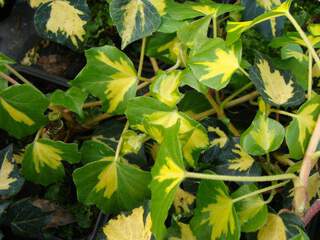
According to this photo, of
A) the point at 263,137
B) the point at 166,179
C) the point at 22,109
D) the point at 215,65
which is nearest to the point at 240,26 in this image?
the point at 215,65

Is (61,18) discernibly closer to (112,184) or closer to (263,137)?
(112,184)

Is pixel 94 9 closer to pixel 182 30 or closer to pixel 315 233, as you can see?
pixel 182 30

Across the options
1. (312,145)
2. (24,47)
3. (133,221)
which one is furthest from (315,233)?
(24,47)

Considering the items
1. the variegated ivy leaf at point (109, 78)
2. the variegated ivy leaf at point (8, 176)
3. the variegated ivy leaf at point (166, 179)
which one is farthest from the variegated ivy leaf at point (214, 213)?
the variegated ivy leaf at point (8, 176)

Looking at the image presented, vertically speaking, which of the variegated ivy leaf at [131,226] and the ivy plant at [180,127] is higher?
the ivy plant at [180,127]

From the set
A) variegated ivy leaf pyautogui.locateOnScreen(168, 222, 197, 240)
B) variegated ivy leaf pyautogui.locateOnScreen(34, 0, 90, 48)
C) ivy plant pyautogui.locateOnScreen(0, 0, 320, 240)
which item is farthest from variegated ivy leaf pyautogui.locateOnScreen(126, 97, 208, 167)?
variegated ivy leaf pyautogui.locateOnScreen(34, 0, 90, 48)

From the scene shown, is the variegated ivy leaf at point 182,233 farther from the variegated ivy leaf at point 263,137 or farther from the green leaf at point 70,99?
the green leaf at point 70,99
